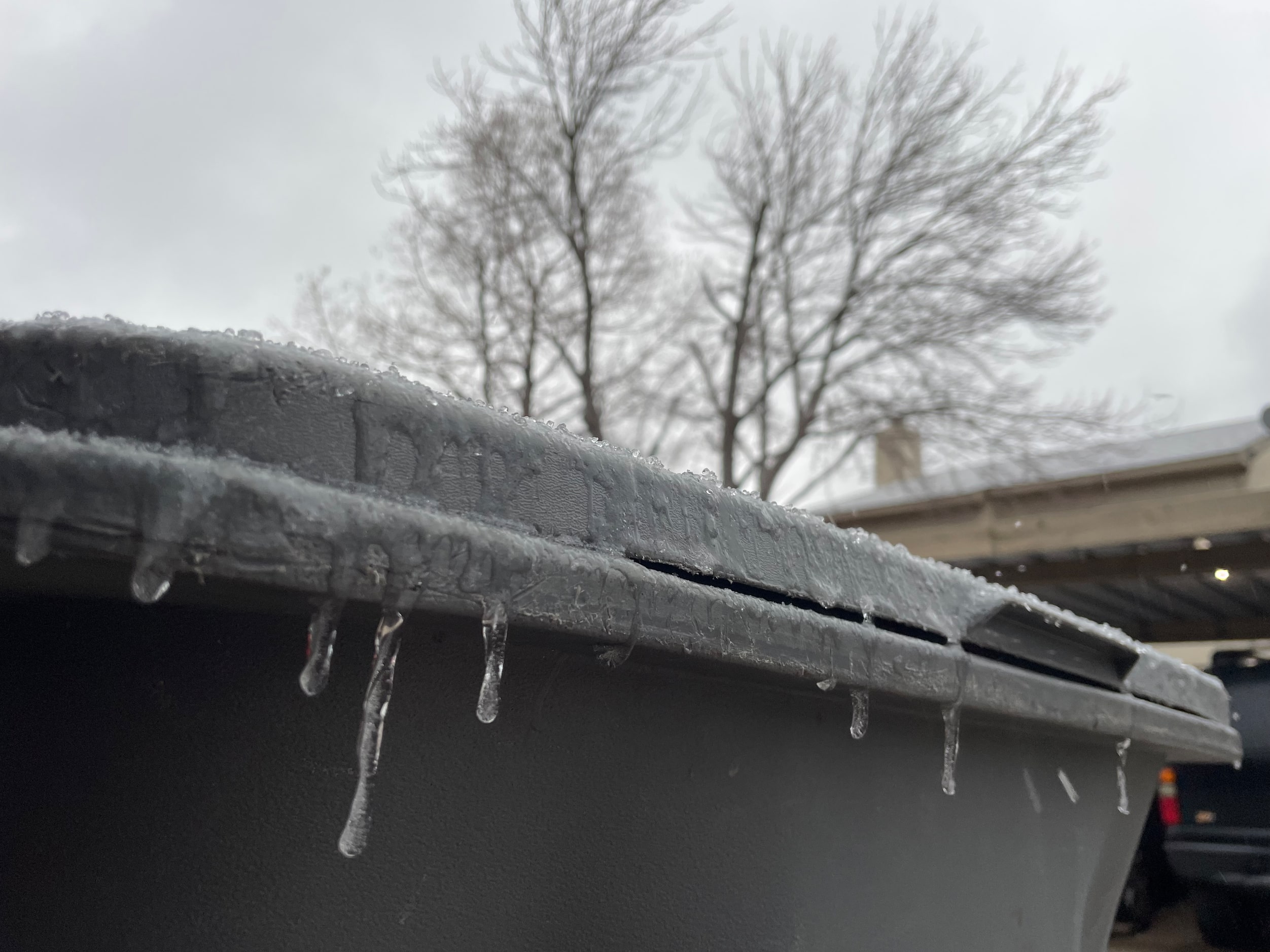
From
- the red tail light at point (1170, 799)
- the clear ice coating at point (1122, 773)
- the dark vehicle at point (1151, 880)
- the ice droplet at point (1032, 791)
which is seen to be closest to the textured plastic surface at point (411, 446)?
the ice droplet at point (1032, 791)

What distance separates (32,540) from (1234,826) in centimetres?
716

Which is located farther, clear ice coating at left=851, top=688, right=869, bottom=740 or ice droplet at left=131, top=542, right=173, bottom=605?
clear ice coating at left=851, top=688, right=869, bottom=740

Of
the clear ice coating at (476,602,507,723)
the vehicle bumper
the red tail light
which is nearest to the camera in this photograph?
the clear ice coating at (476,602,507,723)

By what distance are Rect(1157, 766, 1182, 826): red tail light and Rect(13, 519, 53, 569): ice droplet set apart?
7192 millimetres

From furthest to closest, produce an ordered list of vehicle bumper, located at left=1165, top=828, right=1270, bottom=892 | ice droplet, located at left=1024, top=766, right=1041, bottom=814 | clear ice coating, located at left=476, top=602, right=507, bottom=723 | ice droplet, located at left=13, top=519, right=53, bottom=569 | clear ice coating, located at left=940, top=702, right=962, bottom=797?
vehicle bumper, located at left=1165, top=828, right=1270, bottom=892, ice droplet, located at left=1024, top=766, right=1041, bottom=814, clear ice coating, located at left=940, top=702, right=962, bottom=797, clear ice coating, located at left=476, top=602, right=507, bottom=723, ice droplet, located at left=13, top=519, right=53, bottom=569

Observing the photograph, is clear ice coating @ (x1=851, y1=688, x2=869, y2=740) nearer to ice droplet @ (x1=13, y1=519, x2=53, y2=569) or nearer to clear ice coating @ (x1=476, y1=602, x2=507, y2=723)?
clear ice coating @ (x1=476, y1=602, x2=507, y2=723)

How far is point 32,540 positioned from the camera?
70 cm

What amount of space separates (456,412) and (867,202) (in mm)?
11958

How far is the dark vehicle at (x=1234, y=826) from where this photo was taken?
6027mm

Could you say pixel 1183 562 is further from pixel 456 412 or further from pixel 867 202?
pixel 456 412

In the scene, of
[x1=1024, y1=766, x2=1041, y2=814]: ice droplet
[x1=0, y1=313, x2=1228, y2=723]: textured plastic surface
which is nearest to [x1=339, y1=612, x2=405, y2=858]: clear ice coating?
[x1=0, y1=313, x2=1228, y2=723]: textured plastic surface

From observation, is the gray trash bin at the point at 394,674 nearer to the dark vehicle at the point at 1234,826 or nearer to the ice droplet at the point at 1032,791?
the ice droplet at the point at 1032,791

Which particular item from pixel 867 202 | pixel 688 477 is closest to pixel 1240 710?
pixel 688 477

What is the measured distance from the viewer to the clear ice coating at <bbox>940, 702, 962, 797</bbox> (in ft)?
4.63
